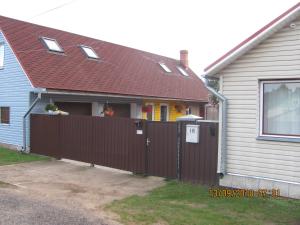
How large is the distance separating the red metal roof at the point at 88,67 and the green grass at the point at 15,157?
9.37ft

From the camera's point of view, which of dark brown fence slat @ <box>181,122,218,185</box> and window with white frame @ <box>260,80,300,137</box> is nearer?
window with white frame @ <box>260,80,300,137</box>

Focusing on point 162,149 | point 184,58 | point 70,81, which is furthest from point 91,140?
point 184,58

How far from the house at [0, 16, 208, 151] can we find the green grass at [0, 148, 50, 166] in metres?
0.67

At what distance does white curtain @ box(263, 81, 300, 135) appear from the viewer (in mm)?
8914

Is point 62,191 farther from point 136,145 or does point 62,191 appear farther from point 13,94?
point 13,94

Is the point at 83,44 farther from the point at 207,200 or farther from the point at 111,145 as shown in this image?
the point at 207,200

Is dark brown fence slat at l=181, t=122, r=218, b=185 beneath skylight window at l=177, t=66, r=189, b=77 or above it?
beneath

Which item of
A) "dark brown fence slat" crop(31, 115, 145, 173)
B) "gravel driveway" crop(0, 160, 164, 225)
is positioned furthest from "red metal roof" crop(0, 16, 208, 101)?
"gravel driveway" crop(0, 160, 164, 225)

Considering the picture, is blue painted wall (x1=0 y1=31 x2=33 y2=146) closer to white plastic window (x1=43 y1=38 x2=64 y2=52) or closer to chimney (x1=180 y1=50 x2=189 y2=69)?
white plastic window (x1=43 y1=38 x2=64 y2=52)

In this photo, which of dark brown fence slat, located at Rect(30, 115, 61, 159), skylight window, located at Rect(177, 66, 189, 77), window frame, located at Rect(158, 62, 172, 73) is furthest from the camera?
skylight window, located at Rect(177, 66, 189, 77)

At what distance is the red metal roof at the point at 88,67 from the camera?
17547 mm

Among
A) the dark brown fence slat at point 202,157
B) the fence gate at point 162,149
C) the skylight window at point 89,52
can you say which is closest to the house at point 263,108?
the dark brown fence slat at point 202,157

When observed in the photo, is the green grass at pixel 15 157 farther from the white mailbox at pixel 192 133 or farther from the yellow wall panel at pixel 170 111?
the yellow wall panel at pixel 170 111

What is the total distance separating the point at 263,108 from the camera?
9.34 m
